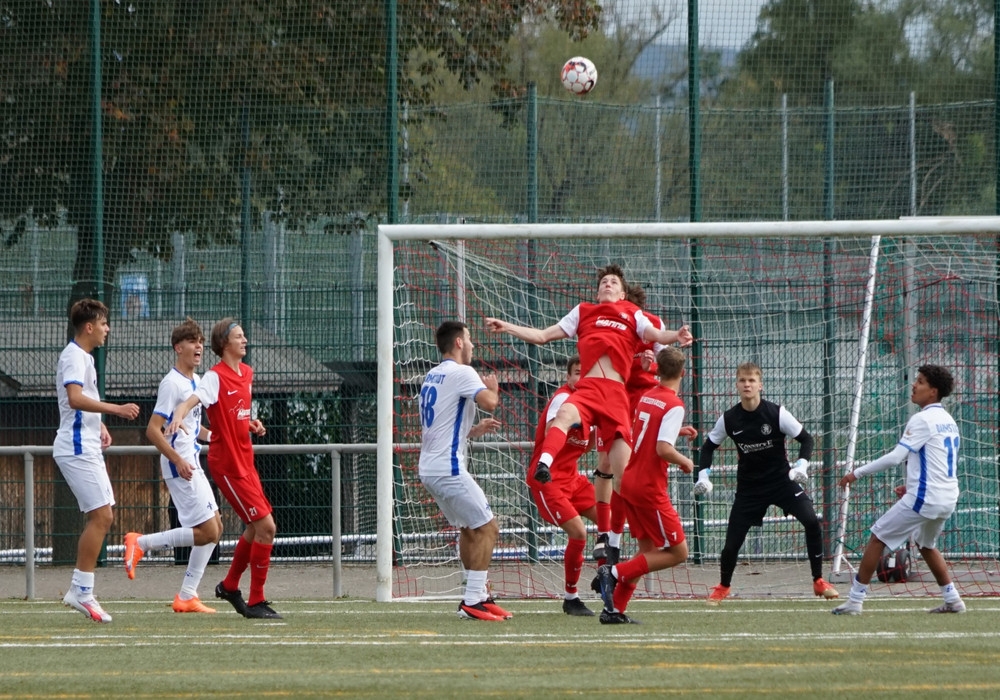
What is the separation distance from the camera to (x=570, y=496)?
30.1ft

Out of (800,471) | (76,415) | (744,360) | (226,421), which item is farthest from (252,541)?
(744,360)

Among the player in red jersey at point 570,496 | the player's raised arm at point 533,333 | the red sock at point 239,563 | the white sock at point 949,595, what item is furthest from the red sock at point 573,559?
the white sock at point 949,595

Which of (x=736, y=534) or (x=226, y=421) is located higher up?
(x=226, y=421)

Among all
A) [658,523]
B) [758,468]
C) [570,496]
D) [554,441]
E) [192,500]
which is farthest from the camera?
[758,468]

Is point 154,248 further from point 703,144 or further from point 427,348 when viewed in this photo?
point 703,144

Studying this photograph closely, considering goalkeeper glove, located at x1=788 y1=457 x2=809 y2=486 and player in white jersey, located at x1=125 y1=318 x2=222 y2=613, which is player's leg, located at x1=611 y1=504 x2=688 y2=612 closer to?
goalkeeper glove, located at x1=788 y1=457 x2=809 y2=486

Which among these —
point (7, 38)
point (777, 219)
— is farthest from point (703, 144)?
point (7, 38)

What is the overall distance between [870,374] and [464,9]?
5105mm

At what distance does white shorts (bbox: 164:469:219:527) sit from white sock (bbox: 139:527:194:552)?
5cm

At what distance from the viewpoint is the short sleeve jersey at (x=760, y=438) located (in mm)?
9352

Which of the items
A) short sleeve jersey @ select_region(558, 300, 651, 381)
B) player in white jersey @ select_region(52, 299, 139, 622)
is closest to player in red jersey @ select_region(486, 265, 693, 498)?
short sleeve jersey @ select_region(558, 300, 651, 381)

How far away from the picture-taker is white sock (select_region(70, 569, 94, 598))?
8273mm

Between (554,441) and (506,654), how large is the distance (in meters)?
1.71

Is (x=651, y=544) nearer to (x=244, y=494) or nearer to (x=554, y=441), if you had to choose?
(x=554, y=441)
